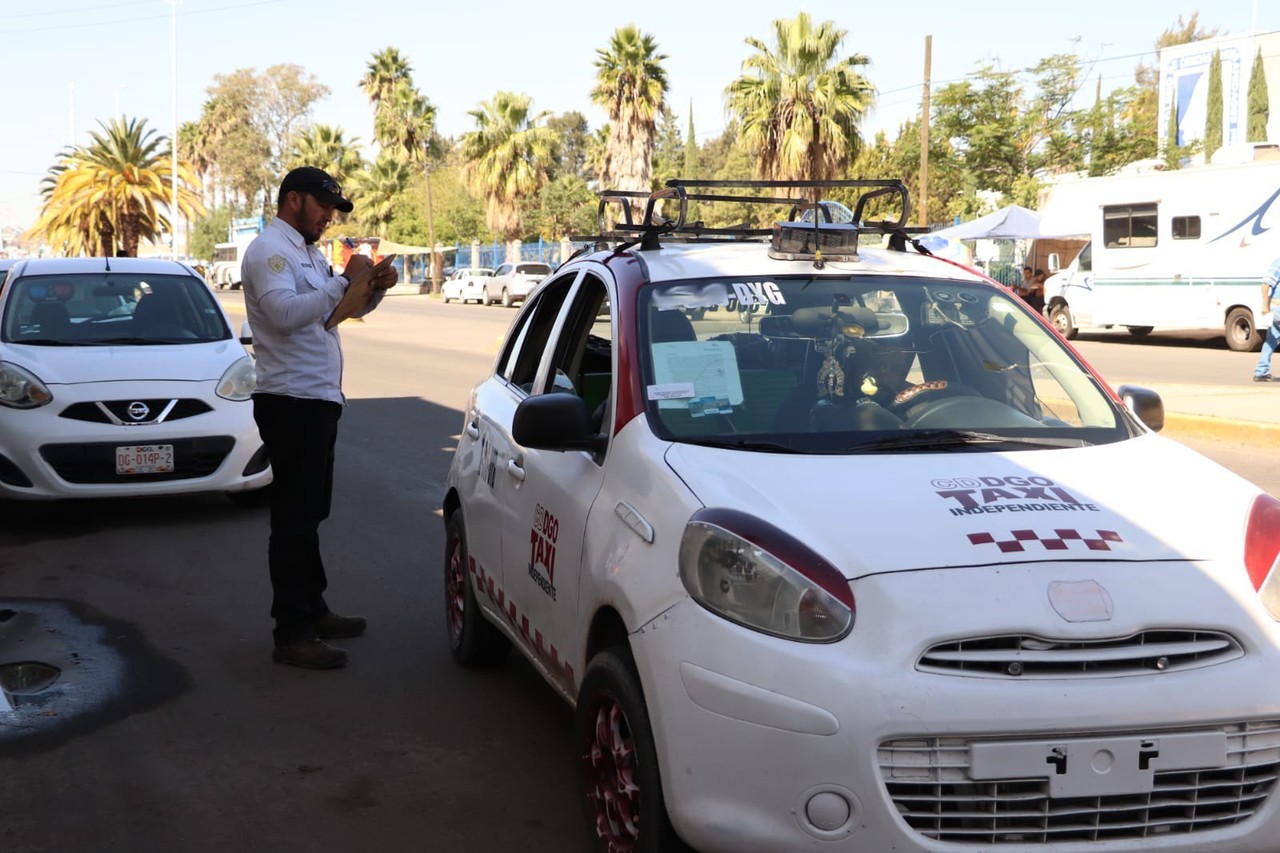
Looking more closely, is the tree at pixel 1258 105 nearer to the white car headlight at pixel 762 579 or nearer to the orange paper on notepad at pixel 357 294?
the orange paper on notepad at pixel 357 294

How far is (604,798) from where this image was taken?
3488mm

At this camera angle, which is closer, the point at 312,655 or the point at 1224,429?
the point at 312,655

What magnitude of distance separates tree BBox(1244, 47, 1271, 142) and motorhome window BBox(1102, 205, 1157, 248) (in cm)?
4289

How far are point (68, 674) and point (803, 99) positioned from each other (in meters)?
35.9

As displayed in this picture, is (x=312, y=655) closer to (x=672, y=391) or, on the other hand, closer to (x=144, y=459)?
(x=672, y=391)

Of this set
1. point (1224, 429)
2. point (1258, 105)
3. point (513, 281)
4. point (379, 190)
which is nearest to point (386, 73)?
point (379, 190)

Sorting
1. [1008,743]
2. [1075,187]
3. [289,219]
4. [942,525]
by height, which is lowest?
[1008,743]

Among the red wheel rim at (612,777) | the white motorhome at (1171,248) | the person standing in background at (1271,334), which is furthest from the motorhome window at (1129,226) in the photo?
the red wheel rim at (612,777)

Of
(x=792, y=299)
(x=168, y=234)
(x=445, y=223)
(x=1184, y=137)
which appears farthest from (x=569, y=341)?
(x=445, y=223)

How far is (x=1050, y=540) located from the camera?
3.02m

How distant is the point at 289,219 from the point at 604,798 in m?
3.07

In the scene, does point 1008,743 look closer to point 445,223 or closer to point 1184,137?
point 1184,137

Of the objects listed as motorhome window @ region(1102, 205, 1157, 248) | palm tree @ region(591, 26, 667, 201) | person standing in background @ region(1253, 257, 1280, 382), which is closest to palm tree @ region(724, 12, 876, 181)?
palm tree @ region(591, 26, 667, 201)

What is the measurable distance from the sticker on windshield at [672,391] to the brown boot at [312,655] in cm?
234
